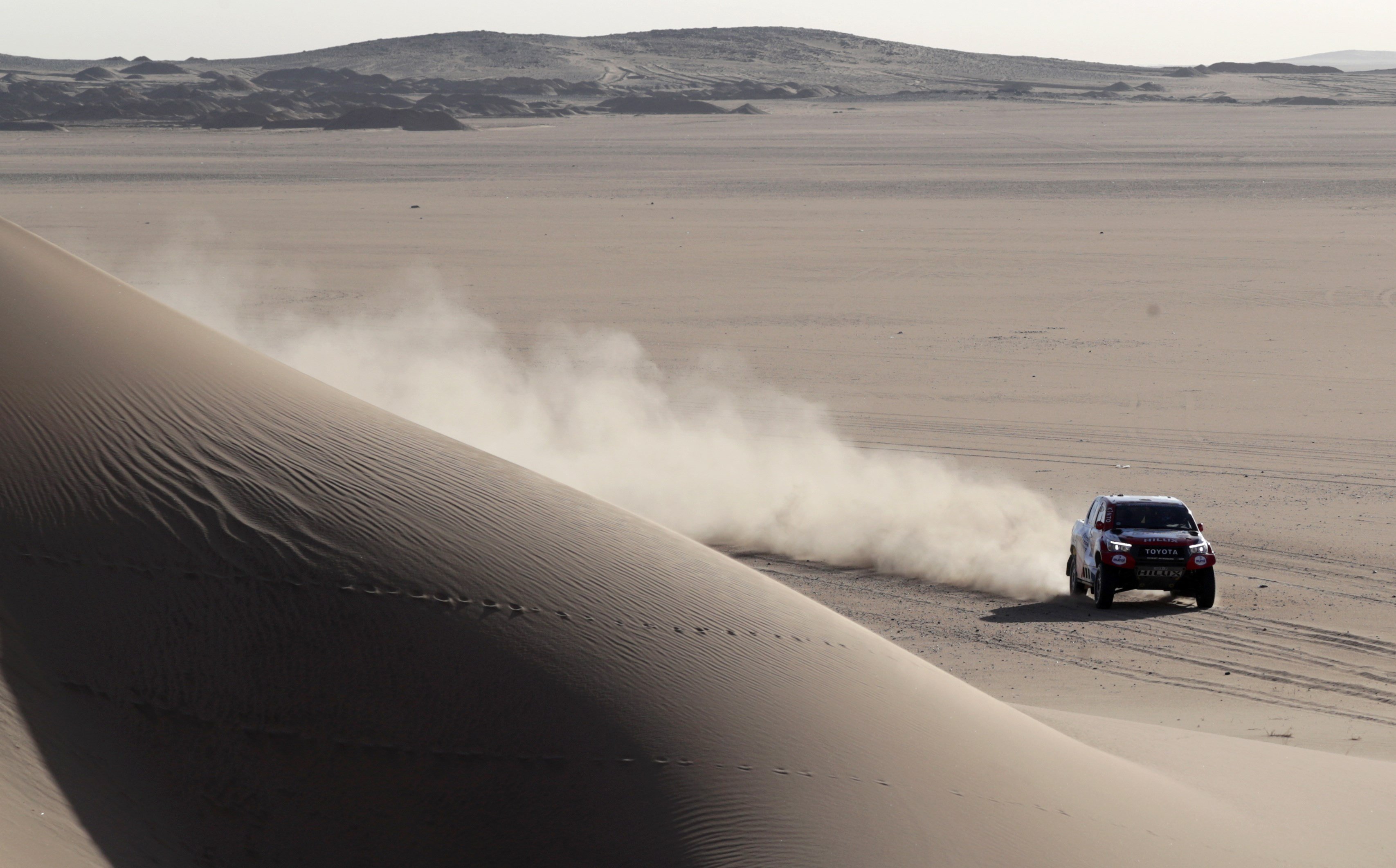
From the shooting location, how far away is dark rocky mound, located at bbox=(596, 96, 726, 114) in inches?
4712

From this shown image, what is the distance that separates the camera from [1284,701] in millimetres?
12336

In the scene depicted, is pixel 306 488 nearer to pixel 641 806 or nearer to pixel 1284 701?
pixel 641 806

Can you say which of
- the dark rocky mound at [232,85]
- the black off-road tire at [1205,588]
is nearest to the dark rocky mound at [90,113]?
the dark rocky mound at [232,85]

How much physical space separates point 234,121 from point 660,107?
1418 inches

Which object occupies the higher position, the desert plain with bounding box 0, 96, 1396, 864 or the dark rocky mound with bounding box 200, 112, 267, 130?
the dark rocky mound with bounding box 200, 112, 267, 130

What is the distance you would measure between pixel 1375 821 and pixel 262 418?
774 centimetres

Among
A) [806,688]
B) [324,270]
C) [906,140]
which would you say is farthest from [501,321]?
[906,140]

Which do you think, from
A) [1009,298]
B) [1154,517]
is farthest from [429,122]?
[1154,517]

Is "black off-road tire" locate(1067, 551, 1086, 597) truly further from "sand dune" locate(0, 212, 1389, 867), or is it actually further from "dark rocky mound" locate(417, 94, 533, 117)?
"dark rocky mound" locate(417, 94, 533, 117)

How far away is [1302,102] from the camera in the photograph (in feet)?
417

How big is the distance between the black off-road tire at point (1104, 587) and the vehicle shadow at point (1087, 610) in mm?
105

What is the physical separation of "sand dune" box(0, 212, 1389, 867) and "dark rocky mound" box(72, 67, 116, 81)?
168385mm

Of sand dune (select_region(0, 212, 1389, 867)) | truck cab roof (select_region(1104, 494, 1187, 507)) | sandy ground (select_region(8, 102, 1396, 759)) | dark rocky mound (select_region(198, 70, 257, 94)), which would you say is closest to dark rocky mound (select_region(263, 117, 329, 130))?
sandy ground (select_region(8, 102, 1396, 759))

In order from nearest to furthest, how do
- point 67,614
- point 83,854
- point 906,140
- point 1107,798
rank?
point 83,854
point 67,614
point 1107,798
point 906,140
